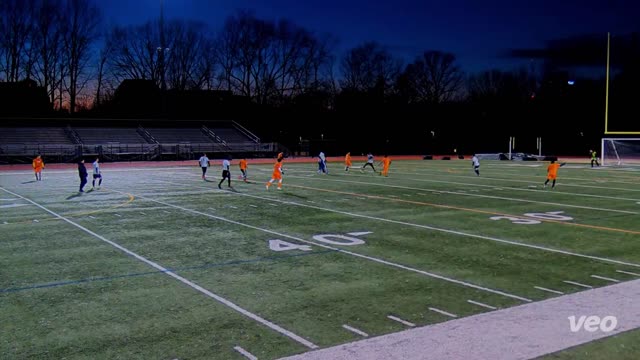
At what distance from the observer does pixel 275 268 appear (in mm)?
9406

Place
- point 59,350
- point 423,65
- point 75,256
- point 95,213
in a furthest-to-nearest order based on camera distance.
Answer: point 423,65
point 95,213
point 75,256
point 59,350

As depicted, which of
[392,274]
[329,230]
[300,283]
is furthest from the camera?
[329,230]

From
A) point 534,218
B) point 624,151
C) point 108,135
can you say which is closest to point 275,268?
point 534,218

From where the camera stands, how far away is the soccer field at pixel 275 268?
6.34 meters

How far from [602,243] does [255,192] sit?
13400 mm

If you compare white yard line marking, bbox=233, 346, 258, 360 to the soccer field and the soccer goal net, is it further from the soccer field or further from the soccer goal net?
the soccer goal net

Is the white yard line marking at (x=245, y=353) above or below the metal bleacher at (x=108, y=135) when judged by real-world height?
below

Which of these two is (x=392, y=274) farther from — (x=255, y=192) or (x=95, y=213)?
(x=255, y=192)

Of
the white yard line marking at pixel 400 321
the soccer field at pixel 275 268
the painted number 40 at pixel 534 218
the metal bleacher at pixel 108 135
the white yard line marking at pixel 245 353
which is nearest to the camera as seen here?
the white yard line marking at pixel 245 353

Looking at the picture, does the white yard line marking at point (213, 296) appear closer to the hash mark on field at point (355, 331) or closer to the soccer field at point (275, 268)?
the soccer field at point (275, 268)

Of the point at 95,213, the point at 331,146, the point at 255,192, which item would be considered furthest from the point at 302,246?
the point at 331,146

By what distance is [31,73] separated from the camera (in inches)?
2532

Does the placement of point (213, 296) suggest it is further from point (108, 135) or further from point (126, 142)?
point (108, 135)

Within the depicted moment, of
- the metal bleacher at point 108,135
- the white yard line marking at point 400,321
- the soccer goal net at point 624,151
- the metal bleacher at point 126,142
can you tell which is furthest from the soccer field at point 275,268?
the metal bleacher at point 108,135
